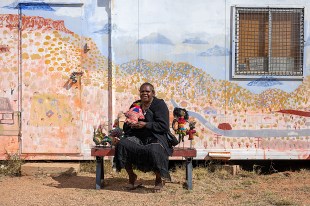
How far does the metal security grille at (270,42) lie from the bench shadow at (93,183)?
2457mm

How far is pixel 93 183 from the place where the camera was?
7.21 metres

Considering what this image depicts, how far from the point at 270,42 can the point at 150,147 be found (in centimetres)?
290

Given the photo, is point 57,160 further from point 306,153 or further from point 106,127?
point 306,153

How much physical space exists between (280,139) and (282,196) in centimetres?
182

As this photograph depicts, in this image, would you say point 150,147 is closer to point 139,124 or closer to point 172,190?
point 139,124

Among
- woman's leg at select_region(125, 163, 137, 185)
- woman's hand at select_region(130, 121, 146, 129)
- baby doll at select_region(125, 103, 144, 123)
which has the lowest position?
woman's leg at select_region(125, 163, 137, 185)

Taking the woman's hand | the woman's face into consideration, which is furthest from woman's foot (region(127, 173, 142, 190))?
the woman's face

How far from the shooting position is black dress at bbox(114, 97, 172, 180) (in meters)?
6.49

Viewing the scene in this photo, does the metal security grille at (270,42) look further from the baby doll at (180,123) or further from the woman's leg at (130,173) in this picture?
the woman's leg at (130,173)

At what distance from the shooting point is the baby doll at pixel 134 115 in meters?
6.55

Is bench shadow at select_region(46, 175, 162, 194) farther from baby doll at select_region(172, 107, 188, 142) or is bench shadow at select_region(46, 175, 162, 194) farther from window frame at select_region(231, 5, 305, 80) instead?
window frame at select_region(231, 5, 305, 80)

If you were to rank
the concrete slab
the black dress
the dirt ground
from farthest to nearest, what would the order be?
1. the concrete slab
2. the black dress
3. the dirt ground

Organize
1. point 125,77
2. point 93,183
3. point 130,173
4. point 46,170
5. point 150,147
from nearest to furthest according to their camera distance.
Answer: point 150,147 → point 130,173 → point 93,183 → point 46,170 → point 125,77

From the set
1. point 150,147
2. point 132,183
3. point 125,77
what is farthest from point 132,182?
point 125,77
